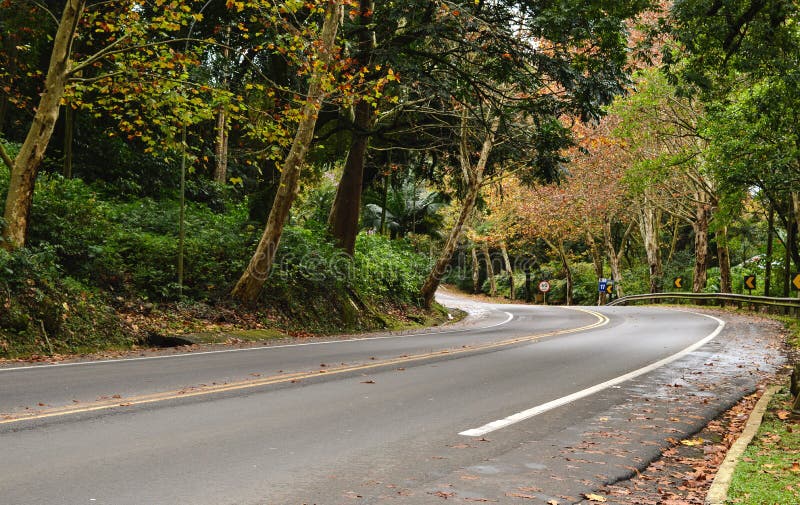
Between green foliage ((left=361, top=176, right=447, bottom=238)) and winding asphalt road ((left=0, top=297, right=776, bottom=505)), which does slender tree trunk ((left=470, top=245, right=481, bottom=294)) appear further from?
winding asphalt road ((left=0, top=297, right=776, bottom=505))

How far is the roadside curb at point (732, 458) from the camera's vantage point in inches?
205

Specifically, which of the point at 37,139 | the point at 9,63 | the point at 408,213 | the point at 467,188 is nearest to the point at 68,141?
the point at 9,63

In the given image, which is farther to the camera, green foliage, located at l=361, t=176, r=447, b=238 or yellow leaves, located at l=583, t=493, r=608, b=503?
green foliage, located at l=361, t=176, r=447, b=238

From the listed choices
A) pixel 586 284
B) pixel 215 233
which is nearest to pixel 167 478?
pixel 215 233

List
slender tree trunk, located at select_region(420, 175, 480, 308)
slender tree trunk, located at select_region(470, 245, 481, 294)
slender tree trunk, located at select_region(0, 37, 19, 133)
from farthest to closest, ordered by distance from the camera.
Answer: slender tree trunk, located at select_region(470, 245, 481, 294) < slender tree trunk, located at select_region(420, 175, 480, 308) < slender tree trunk, located at select_region(0, 37, 19, 133)

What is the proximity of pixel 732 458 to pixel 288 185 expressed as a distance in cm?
1264

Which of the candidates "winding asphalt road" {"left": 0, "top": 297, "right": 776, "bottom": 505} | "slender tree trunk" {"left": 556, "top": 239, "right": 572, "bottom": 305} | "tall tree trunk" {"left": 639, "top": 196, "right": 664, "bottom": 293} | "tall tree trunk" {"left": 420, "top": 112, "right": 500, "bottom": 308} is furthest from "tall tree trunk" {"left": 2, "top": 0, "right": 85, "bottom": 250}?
"slender tree trunk" {"left": 556, "top": 239, "right": 572, "bottom": 305}

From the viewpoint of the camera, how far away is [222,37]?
21.1 metres

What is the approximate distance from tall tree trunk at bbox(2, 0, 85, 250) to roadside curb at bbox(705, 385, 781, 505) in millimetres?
12629

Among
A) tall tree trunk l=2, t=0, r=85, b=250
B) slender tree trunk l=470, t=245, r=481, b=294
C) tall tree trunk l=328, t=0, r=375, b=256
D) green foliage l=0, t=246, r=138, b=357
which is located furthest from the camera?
slender tree trunk l=470, t=245, r=481, b=294

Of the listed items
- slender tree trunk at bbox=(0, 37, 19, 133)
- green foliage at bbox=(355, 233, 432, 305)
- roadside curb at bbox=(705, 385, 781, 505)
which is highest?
slender tree trunk at bbox=(0, 37, 19, 133)

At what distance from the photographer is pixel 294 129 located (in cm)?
2256

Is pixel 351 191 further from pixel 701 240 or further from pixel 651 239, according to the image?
pixel 651 239

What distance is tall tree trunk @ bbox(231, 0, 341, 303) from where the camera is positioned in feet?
53.3
